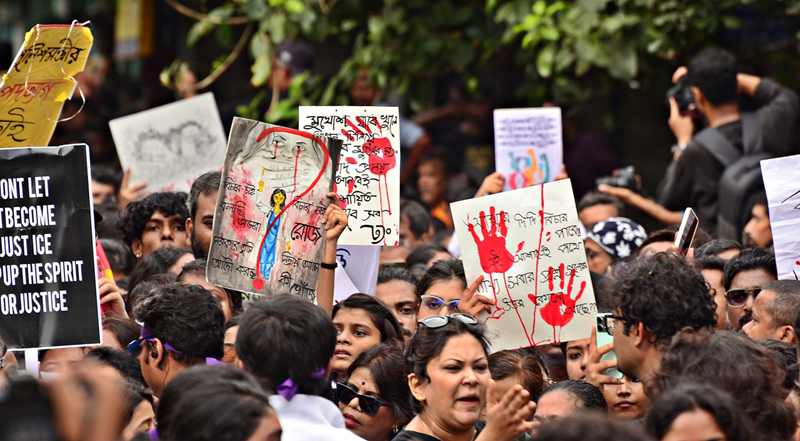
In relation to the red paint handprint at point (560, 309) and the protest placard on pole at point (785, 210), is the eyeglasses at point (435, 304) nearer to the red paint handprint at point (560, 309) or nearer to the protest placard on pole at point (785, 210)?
the red paint handprint at point (560, 309)

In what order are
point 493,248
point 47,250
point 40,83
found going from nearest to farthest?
1. point 47,250
2. point 40,83
3. point 493,248

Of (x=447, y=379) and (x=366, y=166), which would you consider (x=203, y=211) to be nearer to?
(x=366, y=166)

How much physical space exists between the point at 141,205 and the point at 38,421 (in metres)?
4.31

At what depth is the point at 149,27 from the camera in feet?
40.3

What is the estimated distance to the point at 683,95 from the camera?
7.17 meters

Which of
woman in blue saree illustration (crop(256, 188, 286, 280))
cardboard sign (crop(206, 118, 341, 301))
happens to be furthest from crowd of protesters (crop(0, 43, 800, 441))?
woman in blue saree illustration (crop(256, 188, 286, 280))

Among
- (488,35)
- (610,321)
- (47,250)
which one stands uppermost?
(488,35)

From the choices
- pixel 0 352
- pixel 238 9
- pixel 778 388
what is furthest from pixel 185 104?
pixel 778 388

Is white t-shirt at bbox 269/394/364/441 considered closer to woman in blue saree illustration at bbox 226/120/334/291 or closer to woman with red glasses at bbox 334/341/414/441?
woman with red glasses at bbox 334/341/414/441

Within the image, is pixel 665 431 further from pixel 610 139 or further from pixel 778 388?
pixel 610 139

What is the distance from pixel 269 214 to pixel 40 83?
1.40m

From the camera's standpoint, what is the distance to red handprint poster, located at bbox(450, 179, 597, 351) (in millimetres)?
4945

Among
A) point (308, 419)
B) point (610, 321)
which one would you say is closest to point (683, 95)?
point (610, 321)

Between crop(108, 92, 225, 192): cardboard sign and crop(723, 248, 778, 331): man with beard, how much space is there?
11.9 feet
